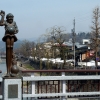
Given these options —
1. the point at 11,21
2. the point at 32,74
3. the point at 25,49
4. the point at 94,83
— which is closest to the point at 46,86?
the point at 32,74

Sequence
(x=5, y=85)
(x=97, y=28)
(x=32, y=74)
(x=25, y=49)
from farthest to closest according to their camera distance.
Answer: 1. (x=25, y=49)
2. (x=97, y=28)
3. (x=32, y=74)
4. (x=5, y=85)

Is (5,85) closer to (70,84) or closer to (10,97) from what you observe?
(10,97)

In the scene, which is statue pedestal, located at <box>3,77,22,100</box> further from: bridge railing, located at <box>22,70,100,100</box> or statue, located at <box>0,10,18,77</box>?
bridge railing, located at <box>22,70,100,100</box>

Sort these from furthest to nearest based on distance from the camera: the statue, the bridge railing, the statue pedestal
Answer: the bridge railing, the statue, the statue pedestal

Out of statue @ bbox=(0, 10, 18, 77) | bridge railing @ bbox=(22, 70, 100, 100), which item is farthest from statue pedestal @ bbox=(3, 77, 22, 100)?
bridge railing @ bbox=(22, 70, 100, 100)

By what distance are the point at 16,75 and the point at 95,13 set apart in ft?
68.5

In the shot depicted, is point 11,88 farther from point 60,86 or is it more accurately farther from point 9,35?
point 60,86

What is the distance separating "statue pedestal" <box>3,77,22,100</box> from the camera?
798 centimetres

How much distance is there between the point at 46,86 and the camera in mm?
9617

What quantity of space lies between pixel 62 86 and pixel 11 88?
83.4 inches

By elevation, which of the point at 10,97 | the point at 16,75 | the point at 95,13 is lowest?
the point at 10,97

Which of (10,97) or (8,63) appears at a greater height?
(8,63)

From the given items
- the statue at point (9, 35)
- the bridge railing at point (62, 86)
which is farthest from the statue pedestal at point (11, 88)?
the bridge railing at point (62, 86)

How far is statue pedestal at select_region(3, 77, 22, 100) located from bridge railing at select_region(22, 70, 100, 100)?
4.24 feet
